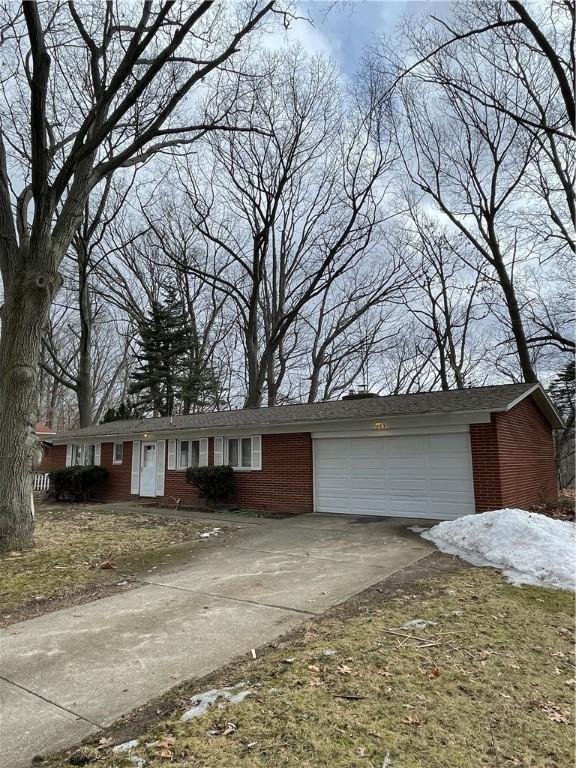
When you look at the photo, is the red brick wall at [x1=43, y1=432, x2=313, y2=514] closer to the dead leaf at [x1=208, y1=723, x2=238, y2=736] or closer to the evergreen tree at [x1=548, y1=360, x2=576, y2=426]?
the dead leaf at [x1=208, y1=723, x2=238, y2=736]

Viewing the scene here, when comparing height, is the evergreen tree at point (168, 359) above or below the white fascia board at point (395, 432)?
above

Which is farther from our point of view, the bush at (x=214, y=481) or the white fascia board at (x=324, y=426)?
the bush at (x=214, y=481)

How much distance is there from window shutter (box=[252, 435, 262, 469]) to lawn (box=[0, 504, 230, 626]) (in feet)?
9.79

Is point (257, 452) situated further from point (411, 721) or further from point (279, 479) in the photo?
point (411, 721)

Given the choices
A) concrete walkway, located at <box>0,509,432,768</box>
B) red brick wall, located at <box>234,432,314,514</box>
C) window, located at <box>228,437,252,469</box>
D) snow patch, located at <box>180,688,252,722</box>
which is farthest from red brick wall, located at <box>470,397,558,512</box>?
snow patch, located at <box>180,688,252,722</box>

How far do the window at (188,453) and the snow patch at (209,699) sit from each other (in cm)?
1313

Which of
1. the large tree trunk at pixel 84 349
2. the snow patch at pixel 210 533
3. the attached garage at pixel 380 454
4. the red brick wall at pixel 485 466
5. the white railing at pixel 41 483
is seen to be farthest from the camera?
the large tree trunk at pixel 84 349

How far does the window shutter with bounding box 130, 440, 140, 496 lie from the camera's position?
710 inches

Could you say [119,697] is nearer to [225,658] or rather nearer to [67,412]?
[225,658]

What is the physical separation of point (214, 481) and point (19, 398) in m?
6.96

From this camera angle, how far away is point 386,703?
310 centimetres

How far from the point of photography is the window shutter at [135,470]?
18.0m

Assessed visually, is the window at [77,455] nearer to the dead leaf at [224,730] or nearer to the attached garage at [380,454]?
the attached garage at [380,454]

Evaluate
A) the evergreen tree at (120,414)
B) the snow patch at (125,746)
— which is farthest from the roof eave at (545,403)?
the evergreen tree at (120,414)
